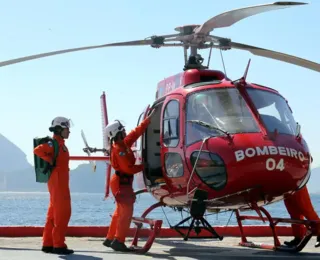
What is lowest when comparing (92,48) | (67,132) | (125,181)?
(125,181)

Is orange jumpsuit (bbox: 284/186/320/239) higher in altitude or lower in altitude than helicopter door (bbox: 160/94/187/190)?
lower

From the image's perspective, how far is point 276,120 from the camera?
27.6 ft

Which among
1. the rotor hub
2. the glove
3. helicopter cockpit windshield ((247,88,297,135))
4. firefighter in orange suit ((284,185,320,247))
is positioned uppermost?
the rotor hub

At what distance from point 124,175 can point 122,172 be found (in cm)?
6

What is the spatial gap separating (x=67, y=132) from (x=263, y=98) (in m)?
2.63

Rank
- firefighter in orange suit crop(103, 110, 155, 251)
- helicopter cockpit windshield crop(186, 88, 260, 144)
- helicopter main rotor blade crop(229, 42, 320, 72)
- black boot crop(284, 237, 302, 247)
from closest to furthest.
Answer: helicopter cockpit windshield crop(186, 88, 260, 144)
firefighter in orange suit crop(103, 110, 155, 251)
helicopter main rotor blade crop(229, 42, 320, 72)
black boot crop(284, 237, 302, 247)

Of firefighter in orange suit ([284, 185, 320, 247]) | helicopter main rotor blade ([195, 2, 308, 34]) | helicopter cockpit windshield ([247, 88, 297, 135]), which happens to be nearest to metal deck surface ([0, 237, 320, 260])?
firefighter in orange suit ([284, 185, 320, 247])

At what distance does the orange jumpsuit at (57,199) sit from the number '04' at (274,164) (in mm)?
2565

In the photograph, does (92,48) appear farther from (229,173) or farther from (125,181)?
(229,173)

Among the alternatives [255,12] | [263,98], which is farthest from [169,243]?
[255,12]

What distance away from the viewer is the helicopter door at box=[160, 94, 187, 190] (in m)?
8.46

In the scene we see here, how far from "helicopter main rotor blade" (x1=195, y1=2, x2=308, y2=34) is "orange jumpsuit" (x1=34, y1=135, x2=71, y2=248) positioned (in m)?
2.72

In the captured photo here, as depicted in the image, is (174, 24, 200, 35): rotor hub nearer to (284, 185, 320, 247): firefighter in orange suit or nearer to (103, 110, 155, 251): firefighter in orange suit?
(103, 110, 155, 251): firefighter in orange suit

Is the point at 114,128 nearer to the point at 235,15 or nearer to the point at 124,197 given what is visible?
the point at 124,197
